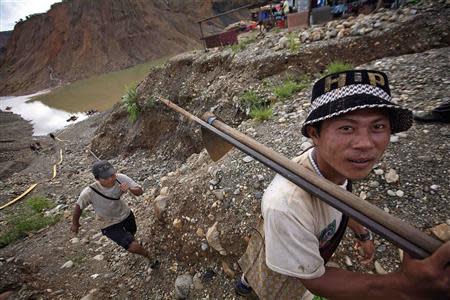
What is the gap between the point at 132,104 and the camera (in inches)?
365

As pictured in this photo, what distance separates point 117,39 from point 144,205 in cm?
4849

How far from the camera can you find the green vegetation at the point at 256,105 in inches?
178

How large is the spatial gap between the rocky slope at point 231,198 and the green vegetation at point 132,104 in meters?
2.93

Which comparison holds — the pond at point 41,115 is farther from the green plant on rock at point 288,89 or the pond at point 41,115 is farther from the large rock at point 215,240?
the large rock at point 215,240

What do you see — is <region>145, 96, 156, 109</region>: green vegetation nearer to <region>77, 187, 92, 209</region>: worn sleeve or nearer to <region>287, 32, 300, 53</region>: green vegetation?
<region>287, 32, 300, 53</region>: green vegetation

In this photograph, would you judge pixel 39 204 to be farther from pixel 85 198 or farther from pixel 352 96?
pixel 352 96

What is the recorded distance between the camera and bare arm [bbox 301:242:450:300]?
2.56ft

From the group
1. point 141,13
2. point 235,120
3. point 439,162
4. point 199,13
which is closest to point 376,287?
point 439,162

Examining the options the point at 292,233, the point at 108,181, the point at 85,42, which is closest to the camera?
the point at 292,233

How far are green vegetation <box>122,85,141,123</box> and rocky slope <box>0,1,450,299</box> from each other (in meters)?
2.93

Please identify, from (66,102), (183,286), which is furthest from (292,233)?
(66,102)

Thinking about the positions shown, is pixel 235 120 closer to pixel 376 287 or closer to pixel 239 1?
pixel 376 287

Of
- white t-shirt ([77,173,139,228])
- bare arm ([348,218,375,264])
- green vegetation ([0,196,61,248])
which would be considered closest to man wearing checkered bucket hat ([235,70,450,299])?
bare arm ([348,218,375,264])

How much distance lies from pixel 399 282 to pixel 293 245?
0.39 m
